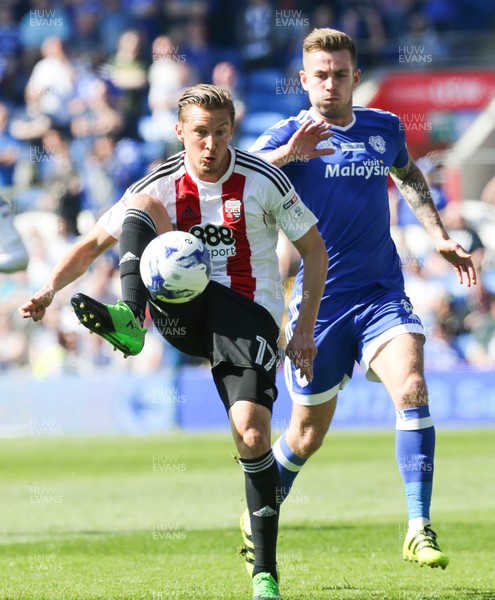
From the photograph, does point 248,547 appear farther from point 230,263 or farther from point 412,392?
point 230,263

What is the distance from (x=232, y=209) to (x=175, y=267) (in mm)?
623

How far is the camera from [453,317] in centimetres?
1881

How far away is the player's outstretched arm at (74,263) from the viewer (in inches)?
224

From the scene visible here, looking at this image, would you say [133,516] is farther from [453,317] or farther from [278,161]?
[453,317]

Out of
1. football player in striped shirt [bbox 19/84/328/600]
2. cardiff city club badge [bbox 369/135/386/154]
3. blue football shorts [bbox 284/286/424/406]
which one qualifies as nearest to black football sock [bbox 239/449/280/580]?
football player in striped shirt [bbox 19/84/328/600]

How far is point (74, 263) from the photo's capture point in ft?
19.2

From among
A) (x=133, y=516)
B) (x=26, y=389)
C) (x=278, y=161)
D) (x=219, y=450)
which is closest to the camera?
(x=278, y=161)

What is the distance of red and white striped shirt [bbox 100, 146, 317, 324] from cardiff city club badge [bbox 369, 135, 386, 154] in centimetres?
134

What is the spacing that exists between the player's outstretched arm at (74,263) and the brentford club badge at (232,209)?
0.60 meters

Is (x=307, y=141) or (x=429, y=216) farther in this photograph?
(x=429, y=216)

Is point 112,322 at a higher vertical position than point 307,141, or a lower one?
lower

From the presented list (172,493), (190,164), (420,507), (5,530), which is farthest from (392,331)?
(172,493)

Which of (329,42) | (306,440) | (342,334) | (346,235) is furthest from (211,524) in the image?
(329,42)

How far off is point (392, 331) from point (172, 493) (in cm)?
575
